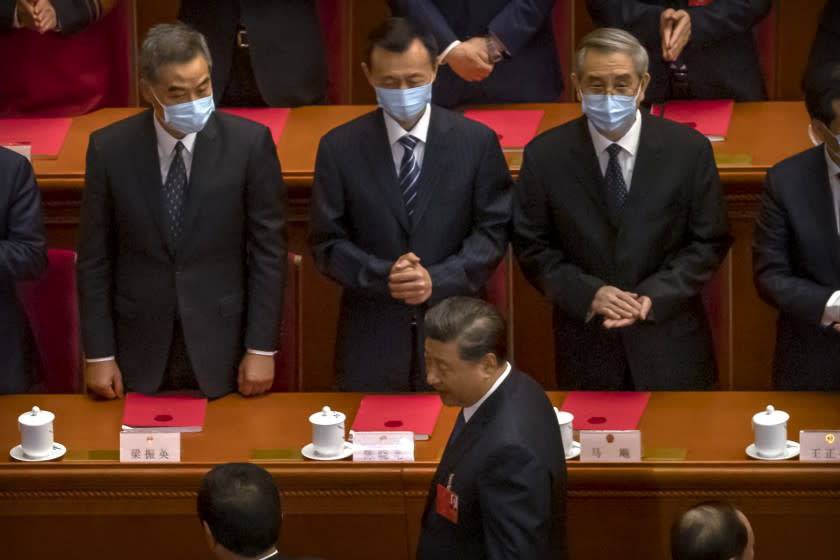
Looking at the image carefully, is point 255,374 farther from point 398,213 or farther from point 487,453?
point 487,453

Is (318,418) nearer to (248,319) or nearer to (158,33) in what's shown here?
(248,319)

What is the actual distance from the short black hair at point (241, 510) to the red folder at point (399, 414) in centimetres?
72

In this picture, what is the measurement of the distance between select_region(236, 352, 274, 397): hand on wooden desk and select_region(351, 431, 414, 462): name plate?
1.33ft

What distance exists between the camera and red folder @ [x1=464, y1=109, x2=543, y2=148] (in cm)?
449

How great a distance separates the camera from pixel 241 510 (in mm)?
2955

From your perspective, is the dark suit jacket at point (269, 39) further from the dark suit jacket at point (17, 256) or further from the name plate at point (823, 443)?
the name plate at point (823, 443)

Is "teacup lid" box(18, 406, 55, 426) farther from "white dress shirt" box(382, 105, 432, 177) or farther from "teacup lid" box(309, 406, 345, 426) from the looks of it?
"white dress shirt" box(382, 105, 432, 177)

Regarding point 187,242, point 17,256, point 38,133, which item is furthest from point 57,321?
point 38,133

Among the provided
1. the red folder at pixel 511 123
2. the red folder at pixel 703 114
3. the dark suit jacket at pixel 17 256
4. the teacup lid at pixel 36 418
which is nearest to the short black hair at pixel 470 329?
the teacup lid at pixel 36 418

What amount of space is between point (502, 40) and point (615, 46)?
74cm

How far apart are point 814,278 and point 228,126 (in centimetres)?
130

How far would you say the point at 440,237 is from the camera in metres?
3.99

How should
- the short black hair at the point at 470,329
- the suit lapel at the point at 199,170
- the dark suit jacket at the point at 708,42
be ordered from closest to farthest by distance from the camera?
the short black hair at the point at 470,329 → the suit lapel at the point at 199,170 → the dark suit jacket at the point at 708,42

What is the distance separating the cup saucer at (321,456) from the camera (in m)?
3.62
